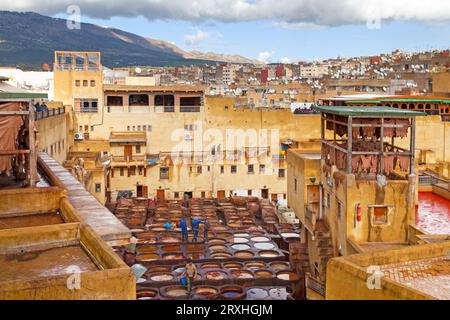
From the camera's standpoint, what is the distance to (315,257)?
65.8 feet

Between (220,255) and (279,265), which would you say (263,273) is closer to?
(279,265)

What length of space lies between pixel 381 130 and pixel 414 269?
7697 millimetres

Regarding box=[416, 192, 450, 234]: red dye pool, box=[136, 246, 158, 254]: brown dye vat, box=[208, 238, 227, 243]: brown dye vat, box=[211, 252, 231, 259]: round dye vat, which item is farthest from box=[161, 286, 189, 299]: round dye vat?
box=[416, 192, 450, 234]: red dye pool

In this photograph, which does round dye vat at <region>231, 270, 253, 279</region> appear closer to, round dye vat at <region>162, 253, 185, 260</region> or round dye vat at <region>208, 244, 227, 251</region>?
round dye vat at <region>162, 253, 185, 260</region>

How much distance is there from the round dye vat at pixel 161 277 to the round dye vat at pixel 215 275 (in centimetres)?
153

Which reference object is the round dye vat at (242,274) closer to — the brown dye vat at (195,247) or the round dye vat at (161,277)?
the round dye vat at (161,277)

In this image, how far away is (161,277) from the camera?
23156mm

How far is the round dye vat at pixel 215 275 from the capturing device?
2302 cm

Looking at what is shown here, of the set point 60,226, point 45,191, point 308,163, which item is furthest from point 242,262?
point 60,226

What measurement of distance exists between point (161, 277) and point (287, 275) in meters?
5.36

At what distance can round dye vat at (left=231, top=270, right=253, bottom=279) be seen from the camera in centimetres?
2325

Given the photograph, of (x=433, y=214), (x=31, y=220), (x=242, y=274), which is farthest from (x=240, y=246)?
(x=31, y=220)

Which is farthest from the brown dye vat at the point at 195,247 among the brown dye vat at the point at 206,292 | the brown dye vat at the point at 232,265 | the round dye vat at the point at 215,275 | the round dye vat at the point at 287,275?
the brown dye vat at the point at 206,292
